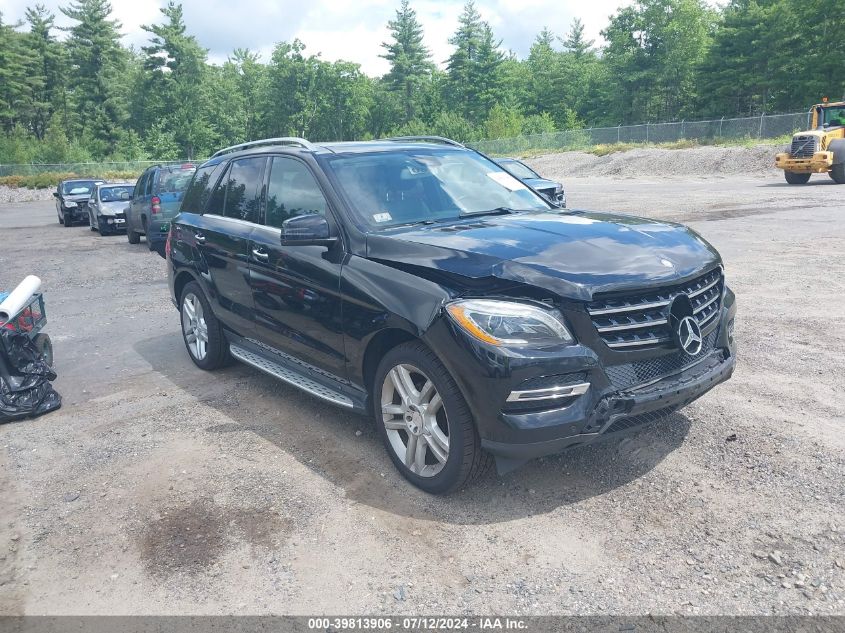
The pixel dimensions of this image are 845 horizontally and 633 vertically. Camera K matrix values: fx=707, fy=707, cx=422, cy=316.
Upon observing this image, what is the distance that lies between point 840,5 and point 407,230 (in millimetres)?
57382

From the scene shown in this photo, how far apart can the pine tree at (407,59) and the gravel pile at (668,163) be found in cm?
4618

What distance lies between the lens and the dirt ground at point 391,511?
9.96 feet

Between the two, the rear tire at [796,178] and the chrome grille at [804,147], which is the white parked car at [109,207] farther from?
the rear tire at [796,178]

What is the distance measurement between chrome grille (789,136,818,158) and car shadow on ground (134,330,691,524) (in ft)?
72.9

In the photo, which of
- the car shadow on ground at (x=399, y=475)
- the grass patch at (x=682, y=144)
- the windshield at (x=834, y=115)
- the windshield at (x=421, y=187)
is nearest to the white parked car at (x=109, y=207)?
the car shadow on ground at (x=399, y=475)

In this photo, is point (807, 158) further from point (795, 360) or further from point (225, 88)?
point (225, 88)

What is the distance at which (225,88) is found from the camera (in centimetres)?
8988

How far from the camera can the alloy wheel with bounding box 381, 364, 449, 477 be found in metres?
3.70

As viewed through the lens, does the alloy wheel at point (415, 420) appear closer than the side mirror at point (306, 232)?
Yes

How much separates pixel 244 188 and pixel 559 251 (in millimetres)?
2893

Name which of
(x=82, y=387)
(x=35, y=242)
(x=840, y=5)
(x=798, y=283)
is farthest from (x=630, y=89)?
(x=82, y=387)

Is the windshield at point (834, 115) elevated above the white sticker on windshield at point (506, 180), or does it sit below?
above

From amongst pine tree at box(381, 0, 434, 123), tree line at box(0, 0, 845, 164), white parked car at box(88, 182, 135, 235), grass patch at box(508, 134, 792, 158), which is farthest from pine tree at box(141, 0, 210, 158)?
white parked car at box(88, 182, 135, 235)

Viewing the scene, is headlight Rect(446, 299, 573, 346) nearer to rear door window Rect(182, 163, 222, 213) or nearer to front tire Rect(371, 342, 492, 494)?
front tire Rect(371, 342, 492, 494)
